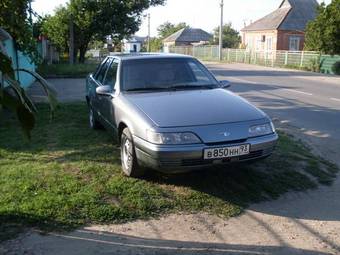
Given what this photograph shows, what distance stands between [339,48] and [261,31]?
30.4m

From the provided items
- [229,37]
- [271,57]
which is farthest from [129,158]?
[229,37]

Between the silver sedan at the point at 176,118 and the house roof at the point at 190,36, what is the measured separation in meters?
91.9

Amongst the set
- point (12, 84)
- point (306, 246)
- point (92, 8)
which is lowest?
point (306, 246)

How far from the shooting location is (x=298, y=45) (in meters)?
57.7

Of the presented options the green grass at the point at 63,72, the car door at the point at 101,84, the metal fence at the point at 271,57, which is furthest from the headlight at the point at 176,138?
the metal fence at the point at 271,57

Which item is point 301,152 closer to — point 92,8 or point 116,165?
point 116,165

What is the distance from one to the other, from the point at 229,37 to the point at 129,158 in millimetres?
91517

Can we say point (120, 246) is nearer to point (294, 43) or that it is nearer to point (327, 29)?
point (327, 29)

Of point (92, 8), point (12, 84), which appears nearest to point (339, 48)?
point (92, 8)

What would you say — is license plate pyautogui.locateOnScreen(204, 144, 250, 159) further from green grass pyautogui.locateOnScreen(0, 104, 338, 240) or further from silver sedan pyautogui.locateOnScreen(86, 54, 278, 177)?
green grass pyautogui.locateOnScreen(0, 104, 338, 240)

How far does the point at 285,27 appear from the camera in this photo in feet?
187

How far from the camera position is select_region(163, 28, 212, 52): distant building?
321 feet

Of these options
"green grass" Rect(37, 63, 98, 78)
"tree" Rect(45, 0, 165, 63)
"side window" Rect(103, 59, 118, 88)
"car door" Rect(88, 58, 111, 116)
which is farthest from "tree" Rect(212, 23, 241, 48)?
"side window" Rect(103, 59, 118, 88)

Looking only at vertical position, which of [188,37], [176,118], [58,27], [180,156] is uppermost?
[188,37]
